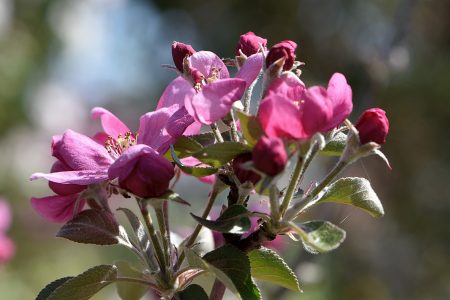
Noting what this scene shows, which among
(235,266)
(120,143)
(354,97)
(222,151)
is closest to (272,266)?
(235,266)

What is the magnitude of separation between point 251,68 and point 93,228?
312 mm

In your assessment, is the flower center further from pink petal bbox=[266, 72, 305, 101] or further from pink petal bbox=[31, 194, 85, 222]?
pink petal bbox=[266, 72, 305, 101]

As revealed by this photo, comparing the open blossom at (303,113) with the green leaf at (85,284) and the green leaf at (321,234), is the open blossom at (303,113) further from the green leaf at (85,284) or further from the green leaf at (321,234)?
the green leaf at (85,284)

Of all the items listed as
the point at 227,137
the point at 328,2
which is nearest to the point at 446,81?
the point at 328,2

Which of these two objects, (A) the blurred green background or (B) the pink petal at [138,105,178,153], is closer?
(B) the pink petal at [138,105,178,153]

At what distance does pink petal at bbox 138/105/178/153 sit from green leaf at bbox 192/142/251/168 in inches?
4.1

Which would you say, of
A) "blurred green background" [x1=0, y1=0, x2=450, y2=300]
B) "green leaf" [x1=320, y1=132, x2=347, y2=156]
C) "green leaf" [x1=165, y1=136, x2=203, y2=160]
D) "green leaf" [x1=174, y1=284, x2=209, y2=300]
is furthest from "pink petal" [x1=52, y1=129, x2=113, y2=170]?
"blurred green background" [x1=0, y1=0, x2=450, y2=300]

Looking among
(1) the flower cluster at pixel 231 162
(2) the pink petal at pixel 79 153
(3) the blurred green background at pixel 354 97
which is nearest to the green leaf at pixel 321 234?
(1) the flower cluster at pixel 231 162

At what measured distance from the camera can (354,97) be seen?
4.71m

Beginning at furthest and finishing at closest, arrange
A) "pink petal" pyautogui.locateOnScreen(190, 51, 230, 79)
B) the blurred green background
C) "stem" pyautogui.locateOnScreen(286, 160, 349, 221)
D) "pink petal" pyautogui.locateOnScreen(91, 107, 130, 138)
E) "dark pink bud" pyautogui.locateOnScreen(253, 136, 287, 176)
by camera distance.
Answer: the blurred green background, "pink petal" pyautogui.locateOnScreen(91, 107, 130, 138), "pink petal" pyautogui.locateOnScreen(190, 51, 230, 79), "stem" pyautogui.locateOnScreen(286, 160, 349, 221), "dark pink bud" pyautogui.locateOnScreen(253, 136, 287, 176)

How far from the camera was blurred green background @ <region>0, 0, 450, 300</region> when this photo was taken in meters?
5.29

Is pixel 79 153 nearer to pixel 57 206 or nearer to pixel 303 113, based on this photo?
pixel 57 206

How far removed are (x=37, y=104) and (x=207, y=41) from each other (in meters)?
2.32

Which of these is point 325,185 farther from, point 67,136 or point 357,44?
point 357,44
